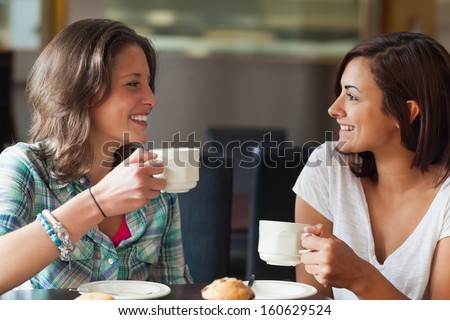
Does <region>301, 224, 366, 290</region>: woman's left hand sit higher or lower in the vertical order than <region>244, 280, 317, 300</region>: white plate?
higher

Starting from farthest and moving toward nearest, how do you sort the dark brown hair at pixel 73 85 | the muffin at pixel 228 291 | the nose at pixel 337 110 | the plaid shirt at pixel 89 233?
1. the nose at pixel 337 110
2. the dark brown hair at pixel 73 85
3. the plaid shirt at pixel 89 233
4. the muffin at pixel 228 291

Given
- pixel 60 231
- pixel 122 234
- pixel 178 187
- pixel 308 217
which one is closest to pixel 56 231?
pixel 60 231

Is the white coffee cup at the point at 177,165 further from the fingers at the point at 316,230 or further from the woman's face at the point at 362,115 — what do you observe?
the woman's face at the point at 362,115

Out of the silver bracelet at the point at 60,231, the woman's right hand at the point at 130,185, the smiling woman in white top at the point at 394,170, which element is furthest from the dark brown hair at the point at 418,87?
the silver bracelet at the point at 60,231

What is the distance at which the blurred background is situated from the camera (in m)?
5.16

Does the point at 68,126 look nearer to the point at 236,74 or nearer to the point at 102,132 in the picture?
the point at 102,132

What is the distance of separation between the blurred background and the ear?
3.51m

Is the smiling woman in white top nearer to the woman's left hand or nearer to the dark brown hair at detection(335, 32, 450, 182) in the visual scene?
the dark brown hair at detection(335, 32, 450, 182)

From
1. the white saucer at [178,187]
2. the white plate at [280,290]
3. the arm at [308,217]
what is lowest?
the arm at [308,217]

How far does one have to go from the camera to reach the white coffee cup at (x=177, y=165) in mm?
1381

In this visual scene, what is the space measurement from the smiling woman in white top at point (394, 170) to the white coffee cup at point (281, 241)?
0.32 metres

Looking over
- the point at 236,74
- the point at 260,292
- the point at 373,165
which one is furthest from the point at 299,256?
the point at 236,74

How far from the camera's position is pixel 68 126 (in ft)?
5.38

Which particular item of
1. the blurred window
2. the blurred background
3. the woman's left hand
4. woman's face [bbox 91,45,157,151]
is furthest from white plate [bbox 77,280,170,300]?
the blurred window
